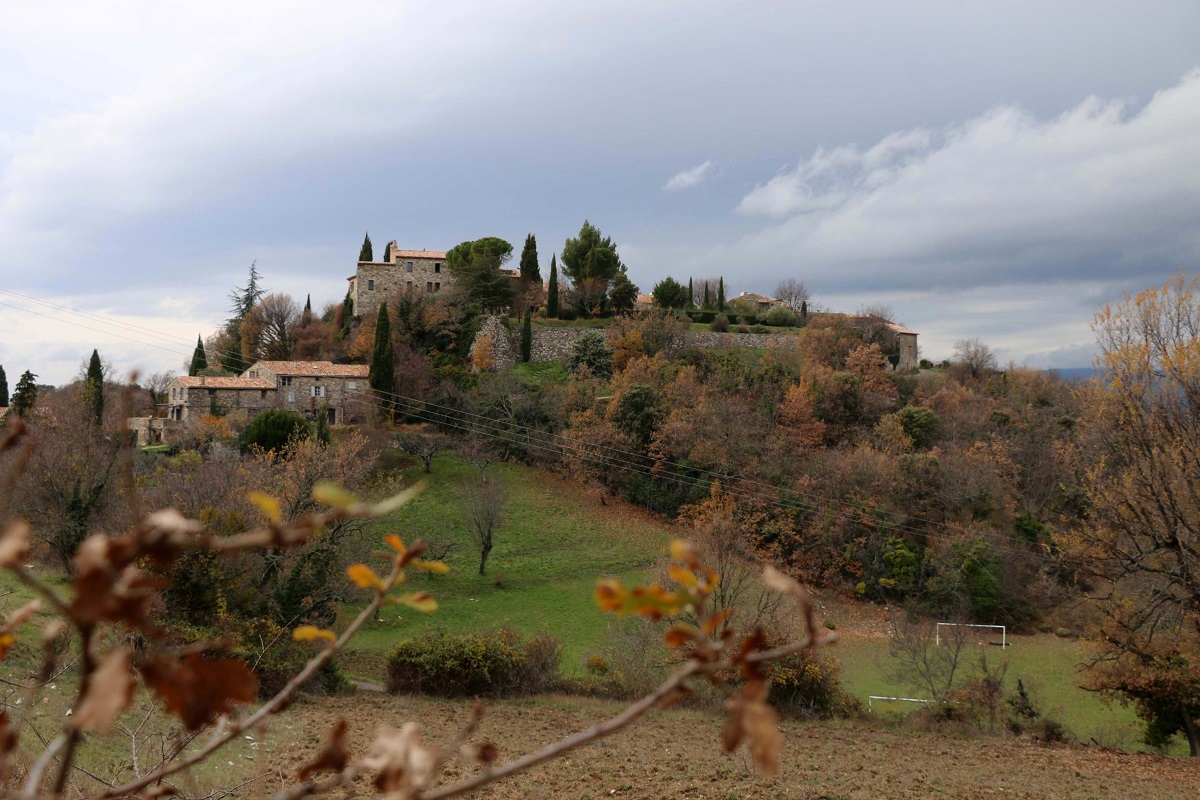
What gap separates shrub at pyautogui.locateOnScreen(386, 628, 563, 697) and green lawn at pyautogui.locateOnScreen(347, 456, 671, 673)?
1.75m

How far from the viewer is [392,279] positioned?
43219 millimetres

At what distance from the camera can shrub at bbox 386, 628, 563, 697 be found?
14742 millimetres

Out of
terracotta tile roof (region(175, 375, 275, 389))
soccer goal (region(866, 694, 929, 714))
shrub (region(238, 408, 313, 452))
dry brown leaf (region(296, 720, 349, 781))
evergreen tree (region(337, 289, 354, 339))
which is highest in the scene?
evergreen tree (region(337, 289, 354, 339))

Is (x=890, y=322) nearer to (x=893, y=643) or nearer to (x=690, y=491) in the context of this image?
(x=690, y=491)

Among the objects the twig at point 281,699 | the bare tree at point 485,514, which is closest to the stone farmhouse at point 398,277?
Answer: the bare tree at point 485,514

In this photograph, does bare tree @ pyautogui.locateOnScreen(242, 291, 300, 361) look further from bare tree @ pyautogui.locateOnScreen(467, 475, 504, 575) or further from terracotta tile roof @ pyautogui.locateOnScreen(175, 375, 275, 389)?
bare tree @ pyautogui.locateOnScreen(467, 475, 504, 575)

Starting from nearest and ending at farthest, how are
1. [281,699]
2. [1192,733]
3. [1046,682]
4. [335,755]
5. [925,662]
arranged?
[335,755], [281,699], [1192,733], [925,662], [1046,682]

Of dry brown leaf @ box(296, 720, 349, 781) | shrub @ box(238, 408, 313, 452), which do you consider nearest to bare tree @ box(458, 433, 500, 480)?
shrub @ box(238, 408, 313, 452)

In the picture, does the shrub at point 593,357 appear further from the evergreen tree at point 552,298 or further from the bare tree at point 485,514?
the bare tree at point 485,514

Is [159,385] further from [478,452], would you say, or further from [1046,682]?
Result: [1046,682]

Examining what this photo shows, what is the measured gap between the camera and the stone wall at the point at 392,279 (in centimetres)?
4259

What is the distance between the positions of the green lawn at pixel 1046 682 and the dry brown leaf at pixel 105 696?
16.7 meters

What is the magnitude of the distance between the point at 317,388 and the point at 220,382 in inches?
150

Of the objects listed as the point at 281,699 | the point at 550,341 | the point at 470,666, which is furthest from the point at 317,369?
the point at 281,699
